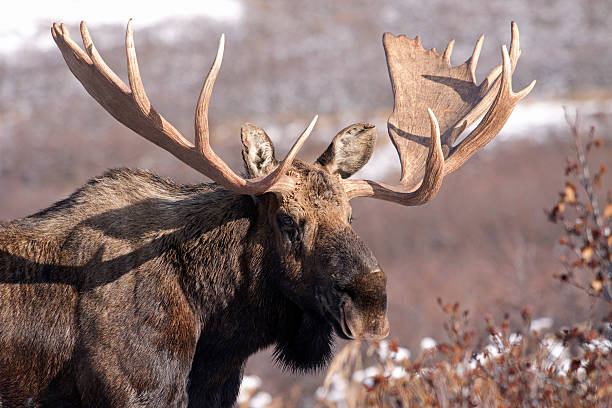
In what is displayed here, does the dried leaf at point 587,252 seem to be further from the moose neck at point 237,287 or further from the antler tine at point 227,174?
the antler tine at point 227,174

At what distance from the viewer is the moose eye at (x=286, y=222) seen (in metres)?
4.01

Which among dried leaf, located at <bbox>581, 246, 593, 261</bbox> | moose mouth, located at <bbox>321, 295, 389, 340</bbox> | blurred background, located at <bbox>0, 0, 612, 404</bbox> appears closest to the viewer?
moose mouth, located at <bbox>321, 295, 389, 340</bbox>

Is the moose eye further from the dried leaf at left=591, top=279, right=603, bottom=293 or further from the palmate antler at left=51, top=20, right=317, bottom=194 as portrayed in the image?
the dried leaf at left=591, top=279, right=603, bottom=293

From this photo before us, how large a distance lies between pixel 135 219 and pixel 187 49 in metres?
37.7

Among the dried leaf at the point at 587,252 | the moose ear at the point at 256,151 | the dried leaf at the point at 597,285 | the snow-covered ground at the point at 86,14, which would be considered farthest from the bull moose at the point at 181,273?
the snow-covered ground at the point at 86,14

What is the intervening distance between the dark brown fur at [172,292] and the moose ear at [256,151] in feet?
0.49

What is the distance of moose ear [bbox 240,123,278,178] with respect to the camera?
4.05 meters

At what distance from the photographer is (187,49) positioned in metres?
40.6

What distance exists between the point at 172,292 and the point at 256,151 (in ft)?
2.85

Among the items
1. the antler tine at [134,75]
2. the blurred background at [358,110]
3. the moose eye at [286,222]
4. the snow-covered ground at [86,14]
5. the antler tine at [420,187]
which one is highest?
the snow-covered ground at [86,14]

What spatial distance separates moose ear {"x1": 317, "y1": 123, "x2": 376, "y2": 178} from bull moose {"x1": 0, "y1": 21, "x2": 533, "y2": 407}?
1cm

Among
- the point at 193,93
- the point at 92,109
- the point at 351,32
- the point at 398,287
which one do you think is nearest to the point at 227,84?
the point at 193,93

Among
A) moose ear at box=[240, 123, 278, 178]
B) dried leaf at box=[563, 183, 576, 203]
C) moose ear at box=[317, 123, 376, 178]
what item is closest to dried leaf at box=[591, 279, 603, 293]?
dried leaf at box=[563, 183, 576, 203]

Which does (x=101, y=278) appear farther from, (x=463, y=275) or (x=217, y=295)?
(x=463, y=275)
